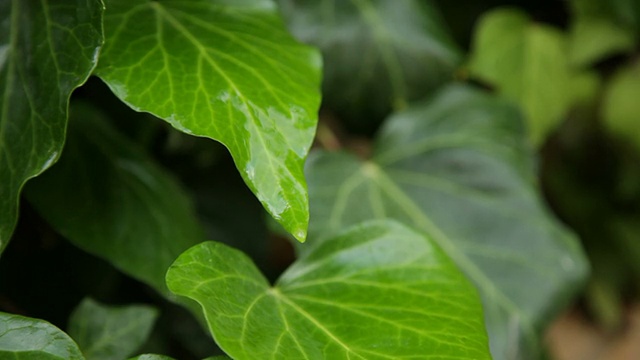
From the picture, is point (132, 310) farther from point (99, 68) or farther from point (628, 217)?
point (628, 217)

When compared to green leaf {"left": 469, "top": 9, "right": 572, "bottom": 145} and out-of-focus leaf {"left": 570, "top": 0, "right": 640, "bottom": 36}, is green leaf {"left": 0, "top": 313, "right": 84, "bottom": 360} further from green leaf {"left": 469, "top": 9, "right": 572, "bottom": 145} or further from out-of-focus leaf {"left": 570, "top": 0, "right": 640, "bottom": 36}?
out-of-focus leaf {"left": 570, "top": 0, "right": 640, "bottom": 36}

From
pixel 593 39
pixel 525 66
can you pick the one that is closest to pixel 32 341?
pixel 525 66

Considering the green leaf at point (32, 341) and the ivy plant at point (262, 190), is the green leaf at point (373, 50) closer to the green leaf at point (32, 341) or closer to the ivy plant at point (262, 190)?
the ivy plant at point (262, 190)

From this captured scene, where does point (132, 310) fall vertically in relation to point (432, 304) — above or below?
below

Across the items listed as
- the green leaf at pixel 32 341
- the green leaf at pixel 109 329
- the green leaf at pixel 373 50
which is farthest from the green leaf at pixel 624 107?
the green leaf at pixel 32 341

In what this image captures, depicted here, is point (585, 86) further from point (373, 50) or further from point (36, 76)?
point (36, 76)

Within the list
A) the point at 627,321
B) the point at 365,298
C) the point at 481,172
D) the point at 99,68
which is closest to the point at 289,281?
the point at 365,298

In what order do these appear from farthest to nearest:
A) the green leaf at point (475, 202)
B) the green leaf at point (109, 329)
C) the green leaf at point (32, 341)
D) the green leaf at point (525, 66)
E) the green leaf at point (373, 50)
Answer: the green leaf at point (525, 66), the green leaf at point (373, 50), the green leaf at point (475, 202), the green leaf at point (109, 329), the green leaf at point (32, 341)
